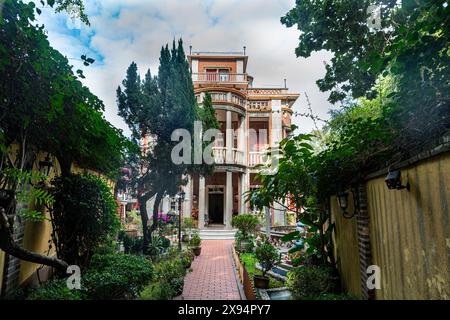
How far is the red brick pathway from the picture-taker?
592 cm

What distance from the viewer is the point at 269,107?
18.6 metres

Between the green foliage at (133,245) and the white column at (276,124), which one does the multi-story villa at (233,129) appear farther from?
the green foliage at (133,245)

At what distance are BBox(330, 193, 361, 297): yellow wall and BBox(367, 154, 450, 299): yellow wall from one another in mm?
695

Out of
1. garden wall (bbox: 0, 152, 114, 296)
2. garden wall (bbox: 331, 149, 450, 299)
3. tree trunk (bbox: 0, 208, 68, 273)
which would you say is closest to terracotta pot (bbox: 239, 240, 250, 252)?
garden wall (bbox: 0, 152, 114, 296)

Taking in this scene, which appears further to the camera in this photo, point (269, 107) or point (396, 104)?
point (269, 107)

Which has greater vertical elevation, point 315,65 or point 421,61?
point 315,65

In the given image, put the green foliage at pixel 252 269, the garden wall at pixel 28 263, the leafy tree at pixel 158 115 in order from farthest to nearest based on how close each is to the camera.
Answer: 1. the leafy tree at pixel 158 115
2. the green foliage at pixel 252 269
3. the garden wall at pixel 28 263

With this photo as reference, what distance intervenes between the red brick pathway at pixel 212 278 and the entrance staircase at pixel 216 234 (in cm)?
300

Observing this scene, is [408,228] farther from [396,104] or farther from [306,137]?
[306,137]

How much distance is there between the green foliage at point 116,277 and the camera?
13.1ft

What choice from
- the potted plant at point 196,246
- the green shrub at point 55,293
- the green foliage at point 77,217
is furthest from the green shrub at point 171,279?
the potted plant at point 196,246
